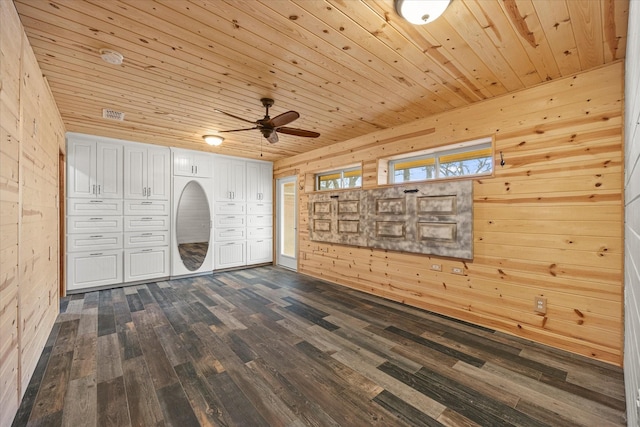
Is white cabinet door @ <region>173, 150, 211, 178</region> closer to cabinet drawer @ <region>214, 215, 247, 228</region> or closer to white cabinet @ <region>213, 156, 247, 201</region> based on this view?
white cabinet @ <region>213, 156, 247, 201</region>

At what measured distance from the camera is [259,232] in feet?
20.9

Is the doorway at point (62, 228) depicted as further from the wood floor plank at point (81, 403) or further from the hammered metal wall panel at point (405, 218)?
the hammered metal wall panel at point (405, 218)

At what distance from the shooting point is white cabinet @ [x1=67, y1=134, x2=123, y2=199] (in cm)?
429

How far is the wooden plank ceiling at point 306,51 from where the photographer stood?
1745 mm

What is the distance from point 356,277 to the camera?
455cm

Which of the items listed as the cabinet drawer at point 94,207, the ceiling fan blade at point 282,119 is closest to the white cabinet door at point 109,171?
the cabinet drawer at point 94,207

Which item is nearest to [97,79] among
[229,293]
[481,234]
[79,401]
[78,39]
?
[78,39]

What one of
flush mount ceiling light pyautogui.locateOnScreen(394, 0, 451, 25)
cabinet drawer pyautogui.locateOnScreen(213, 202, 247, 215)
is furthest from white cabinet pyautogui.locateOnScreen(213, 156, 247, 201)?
flush mount ceiling light pyautogui.locateOnScreen(394, 0, 451, 25)

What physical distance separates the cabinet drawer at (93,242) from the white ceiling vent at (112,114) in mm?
2040

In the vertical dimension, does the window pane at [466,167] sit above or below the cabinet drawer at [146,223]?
above

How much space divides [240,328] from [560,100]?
3.97 meters

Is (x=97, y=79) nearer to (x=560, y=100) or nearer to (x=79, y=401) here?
(x=79, y=401)

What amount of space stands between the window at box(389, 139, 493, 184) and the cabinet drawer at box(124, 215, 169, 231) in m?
4.27

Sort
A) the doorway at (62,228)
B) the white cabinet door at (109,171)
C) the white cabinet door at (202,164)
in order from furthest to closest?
the white cabinet door at (202,164), the white cabinet door at (109,171), the doorway at (62,228)
